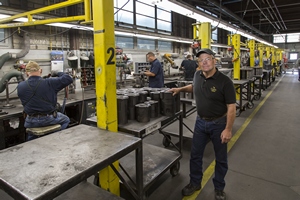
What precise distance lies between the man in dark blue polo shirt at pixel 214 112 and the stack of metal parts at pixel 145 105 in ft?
1.02

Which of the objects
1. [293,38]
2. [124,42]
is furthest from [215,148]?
[293,38]

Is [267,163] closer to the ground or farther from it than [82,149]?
closer to the ground

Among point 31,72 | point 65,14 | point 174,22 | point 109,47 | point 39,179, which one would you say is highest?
point 174,22

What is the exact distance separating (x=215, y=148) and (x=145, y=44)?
6.32 m

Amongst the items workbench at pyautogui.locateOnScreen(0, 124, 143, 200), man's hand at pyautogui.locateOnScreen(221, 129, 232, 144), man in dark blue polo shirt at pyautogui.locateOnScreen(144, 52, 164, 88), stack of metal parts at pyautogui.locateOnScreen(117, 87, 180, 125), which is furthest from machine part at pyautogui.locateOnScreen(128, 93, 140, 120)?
man in dark blue polo shirt at pyautogui.locateOnScreen(144, 52, 164, 88)

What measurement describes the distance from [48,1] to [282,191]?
17.8 ft

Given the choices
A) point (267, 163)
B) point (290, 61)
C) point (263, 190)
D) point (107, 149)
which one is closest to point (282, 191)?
point (263, 190)

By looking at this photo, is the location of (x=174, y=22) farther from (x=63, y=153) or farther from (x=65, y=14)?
(x=63, y=153)

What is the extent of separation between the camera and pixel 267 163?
2.97 m

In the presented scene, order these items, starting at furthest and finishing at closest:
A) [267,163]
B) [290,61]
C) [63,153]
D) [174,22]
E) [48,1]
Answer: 1. [290,61]
2. [174,22]
3. [48,1]
4. [267,163]
5. [63,153]

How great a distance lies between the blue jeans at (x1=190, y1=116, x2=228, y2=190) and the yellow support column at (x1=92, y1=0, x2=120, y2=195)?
34.2 inches

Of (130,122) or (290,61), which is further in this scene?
(290,61)

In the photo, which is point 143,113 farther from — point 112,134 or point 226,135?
point 226,135

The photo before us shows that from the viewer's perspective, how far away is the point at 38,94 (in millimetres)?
2615
